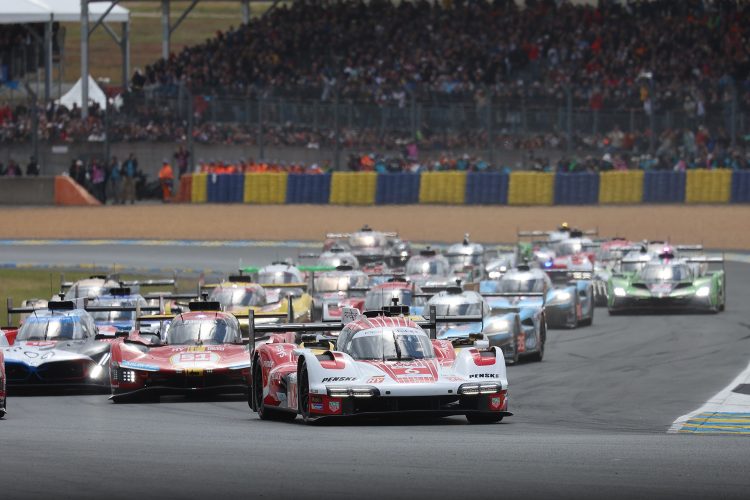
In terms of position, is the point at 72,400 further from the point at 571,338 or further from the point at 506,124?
the point at 506,124

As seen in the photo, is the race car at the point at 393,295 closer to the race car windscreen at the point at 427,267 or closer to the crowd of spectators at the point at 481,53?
the race car windscreen at the point at 427,267

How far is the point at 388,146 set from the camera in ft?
183

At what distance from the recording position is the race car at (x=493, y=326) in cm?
2559

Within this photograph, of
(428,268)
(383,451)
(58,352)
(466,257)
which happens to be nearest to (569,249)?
(466,257)

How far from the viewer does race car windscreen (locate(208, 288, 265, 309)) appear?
29000mm

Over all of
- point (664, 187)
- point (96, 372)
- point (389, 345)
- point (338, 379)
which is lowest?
point (96, 372)

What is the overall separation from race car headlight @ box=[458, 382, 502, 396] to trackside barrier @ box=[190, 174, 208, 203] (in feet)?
133

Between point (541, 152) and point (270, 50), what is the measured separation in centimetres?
1338

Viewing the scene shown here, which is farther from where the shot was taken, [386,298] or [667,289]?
[667,289]

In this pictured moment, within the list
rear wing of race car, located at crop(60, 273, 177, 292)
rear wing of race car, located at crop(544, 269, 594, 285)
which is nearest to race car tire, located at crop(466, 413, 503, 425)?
rear wing of race car, located at crop(60, 273, 177, 292)

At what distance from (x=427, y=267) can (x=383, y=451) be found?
21557 mm

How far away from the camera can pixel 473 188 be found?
53844mm

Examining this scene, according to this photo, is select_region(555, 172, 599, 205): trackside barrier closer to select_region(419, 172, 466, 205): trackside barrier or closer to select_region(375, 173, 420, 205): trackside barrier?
select_region(419, 172, 466, 205): trackside barrier

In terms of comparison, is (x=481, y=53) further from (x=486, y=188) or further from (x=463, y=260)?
(x=463, y=260)
